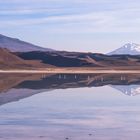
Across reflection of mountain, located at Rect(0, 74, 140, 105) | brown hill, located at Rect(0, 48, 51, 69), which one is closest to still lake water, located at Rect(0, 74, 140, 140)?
reflection of mountain, located at Rect(0, 74, 140, 105)

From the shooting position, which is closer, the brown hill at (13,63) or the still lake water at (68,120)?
the still lake water at (68,120)

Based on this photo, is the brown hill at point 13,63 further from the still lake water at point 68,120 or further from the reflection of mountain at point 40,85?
the still lake water at point 68,120

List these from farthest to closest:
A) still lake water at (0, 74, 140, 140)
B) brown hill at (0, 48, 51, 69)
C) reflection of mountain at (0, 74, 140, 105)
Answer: brown hill at (0, 48, 51, 69) < reflection of mountain at (0, 74, 140, 105) < still lake water at (0, 74, 140, 140)

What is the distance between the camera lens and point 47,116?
1988cm

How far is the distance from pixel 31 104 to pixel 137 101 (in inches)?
234

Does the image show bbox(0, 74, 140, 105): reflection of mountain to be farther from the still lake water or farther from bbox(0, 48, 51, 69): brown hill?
bbox(0, 48, 51, 69): brown hill

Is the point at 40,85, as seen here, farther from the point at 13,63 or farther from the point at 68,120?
the point at 13,63

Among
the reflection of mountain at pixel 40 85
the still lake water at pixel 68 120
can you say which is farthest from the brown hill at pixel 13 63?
the still lake water at pixel 68 120

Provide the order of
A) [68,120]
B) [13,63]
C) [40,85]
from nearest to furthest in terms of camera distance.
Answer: [68,120] < [40,85] < [13,63]

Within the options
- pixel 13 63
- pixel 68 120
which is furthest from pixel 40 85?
pixel 13 63

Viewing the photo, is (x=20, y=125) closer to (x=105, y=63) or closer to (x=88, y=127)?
(x=88, y=127)

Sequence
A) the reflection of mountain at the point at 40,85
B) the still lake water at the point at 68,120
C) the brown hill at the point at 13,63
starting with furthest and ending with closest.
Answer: the brown hill at the point at 13,63
the reflection of mountain at the point at 40,85
the still lake water at the point at 68,120

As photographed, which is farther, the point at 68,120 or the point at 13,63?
the point at 13,63

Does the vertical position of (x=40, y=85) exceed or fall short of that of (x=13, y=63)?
it falls short
